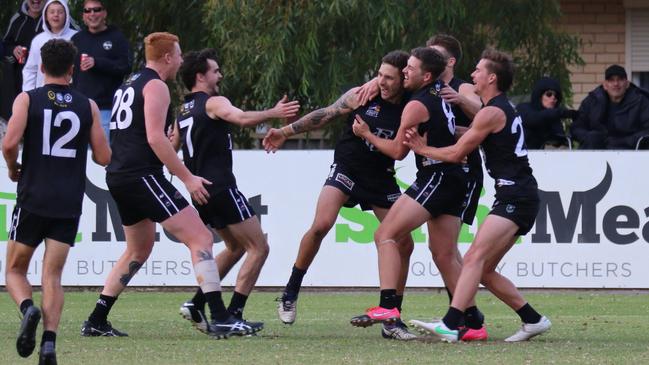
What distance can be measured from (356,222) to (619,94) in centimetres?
353


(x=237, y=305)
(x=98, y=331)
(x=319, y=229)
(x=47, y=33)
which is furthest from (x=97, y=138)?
(x=47, y=33)

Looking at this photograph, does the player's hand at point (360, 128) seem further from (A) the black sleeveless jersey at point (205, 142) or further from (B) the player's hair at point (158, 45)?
(B) the player's hair at point (158, 45)

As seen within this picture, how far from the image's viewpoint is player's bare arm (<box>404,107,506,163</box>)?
9961 millimetres

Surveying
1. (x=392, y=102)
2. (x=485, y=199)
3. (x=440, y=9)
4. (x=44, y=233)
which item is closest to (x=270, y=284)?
(x=485, y=199)

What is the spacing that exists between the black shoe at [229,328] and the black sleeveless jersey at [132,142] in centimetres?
115

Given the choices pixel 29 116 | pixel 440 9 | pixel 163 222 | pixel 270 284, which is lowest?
pixel 270 284

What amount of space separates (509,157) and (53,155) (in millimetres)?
3061

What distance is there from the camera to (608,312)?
13.4m

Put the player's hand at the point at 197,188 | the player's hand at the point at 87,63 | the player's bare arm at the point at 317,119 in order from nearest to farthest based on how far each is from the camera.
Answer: the player's hand at the point at 197,188 < the player's bare arm at the point at 317,119 < the player's hand at the point at 87,63

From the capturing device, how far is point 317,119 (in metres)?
11.3

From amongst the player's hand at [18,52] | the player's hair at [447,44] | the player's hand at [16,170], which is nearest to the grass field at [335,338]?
the player's hand at [16,170]

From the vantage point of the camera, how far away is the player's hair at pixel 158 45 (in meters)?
10.5

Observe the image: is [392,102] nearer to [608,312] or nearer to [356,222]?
[608,312]

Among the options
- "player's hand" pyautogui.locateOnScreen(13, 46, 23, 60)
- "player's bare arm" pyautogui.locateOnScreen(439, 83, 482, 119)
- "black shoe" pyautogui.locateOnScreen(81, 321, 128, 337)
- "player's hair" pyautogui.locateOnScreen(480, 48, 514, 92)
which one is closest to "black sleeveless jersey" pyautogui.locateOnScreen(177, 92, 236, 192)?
"black shoe" pyautogui.locateOnScreen(81, 321, 128, 337)
